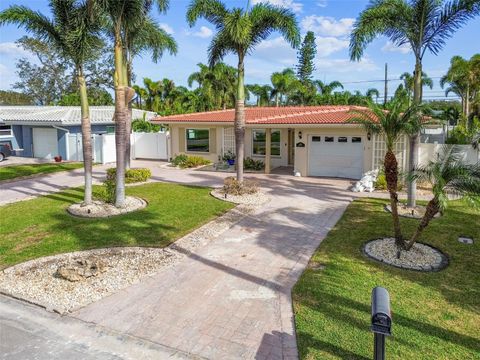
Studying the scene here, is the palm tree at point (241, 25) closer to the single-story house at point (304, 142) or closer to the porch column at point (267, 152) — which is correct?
the single-story house at point (304, 142)

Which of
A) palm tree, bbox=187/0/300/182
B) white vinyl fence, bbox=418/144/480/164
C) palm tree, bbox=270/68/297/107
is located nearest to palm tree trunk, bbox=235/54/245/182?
palm tree, bbox=187/0/300/182

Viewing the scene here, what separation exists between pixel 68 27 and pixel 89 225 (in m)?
5.89

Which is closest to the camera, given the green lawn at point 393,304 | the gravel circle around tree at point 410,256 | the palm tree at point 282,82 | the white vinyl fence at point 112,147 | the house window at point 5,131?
the green lawn at point 393,304

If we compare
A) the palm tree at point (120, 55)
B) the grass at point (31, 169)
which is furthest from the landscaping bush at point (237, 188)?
the grass at point (31, 169)

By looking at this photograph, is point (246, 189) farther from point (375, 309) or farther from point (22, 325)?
point (375, 309)

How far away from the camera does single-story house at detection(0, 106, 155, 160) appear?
24062 millimetres

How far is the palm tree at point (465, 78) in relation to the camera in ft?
114

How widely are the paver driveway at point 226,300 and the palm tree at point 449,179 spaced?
113 inches

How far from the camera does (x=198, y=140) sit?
2325cm

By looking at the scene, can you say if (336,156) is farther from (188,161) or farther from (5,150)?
(5,150)

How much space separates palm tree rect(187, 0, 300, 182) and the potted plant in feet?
23.3

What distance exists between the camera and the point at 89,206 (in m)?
12.2

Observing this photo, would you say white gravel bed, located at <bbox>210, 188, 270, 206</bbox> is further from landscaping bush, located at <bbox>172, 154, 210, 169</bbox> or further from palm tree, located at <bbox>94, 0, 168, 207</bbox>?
landscaping bush, located at <bbox>172, 154, 210, 169</bbox>

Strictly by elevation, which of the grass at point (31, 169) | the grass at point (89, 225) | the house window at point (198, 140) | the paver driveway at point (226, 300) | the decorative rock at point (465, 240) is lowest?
the paver driveway at point (226, 300)
